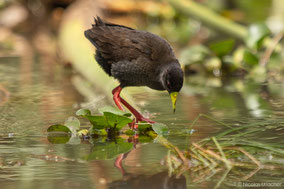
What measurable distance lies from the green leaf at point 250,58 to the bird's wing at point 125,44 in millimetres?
2194

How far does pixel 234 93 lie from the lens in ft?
19.1

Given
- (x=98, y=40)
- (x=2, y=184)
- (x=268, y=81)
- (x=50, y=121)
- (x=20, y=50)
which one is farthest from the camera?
(x=20, y=50)

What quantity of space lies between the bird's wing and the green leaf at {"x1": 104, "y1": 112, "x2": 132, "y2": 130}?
740 mm

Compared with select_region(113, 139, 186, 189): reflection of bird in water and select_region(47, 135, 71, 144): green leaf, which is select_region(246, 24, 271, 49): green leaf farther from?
select_region(113, 139, 186, 189): reflection of bird in water

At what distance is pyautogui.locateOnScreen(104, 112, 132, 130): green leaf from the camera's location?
4.08 meters

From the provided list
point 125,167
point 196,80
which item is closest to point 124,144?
point 125,167

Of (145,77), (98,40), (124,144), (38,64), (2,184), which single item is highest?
(38,64)

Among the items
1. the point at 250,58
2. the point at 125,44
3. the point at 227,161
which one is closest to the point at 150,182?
the point at 227,161

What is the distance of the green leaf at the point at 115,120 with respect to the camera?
4.08 m

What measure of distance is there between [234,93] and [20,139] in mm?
2413

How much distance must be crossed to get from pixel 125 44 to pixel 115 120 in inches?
35.7

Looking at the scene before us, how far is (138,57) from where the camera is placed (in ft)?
15.6

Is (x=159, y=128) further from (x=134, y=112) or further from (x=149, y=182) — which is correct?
(x=149, y=182)

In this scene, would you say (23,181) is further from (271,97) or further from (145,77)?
(271,97)
